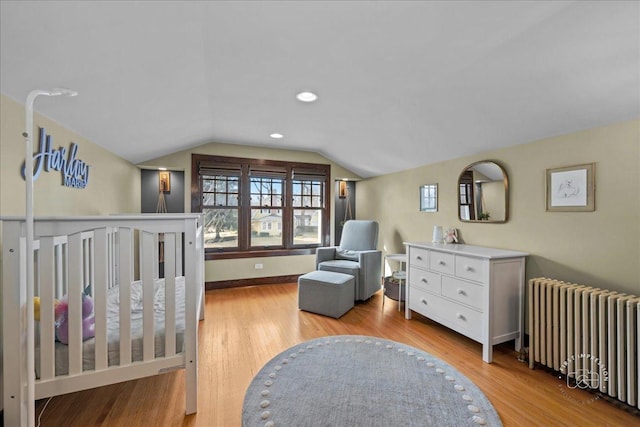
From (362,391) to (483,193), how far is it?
2273mm

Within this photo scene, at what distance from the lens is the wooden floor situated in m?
1.63

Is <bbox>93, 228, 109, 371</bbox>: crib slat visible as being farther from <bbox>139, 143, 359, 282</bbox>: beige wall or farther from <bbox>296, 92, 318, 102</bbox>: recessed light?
<bbox>139, 143, 359, 282</bbox>: beige wall

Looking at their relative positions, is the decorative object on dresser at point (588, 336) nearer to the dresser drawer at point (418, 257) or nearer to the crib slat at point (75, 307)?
the dresser drawer at point (418, 257)

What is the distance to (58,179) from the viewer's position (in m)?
2.10

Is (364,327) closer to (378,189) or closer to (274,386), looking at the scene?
(274,386)

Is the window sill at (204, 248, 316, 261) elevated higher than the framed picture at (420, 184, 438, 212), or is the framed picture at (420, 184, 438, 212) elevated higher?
the framed picture at (420, 184, 438, 212)

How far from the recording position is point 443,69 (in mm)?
1924

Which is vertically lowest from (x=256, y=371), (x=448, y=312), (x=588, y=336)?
(x=256, y=371)

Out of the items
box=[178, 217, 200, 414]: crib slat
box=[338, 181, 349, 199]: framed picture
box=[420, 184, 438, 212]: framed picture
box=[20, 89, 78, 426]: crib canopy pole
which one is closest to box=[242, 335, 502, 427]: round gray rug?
box=[178, 217, 200, 414]: crib slat

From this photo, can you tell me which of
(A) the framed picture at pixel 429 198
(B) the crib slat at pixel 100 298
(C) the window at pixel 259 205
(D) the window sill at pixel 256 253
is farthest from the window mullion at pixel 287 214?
(B) the crib slat at pixel 100 298

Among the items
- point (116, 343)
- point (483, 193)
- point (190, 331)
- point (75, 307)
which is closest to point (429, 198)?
point (483, 193)

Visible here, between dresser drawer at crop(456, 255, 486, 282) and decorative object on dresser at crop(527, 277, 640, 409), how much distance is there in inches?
14.4

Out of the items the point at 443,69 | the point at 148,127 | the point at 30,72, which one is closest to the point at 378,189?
the point at 443,69

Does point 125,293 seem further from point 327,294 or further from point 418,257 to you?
point 418,257
